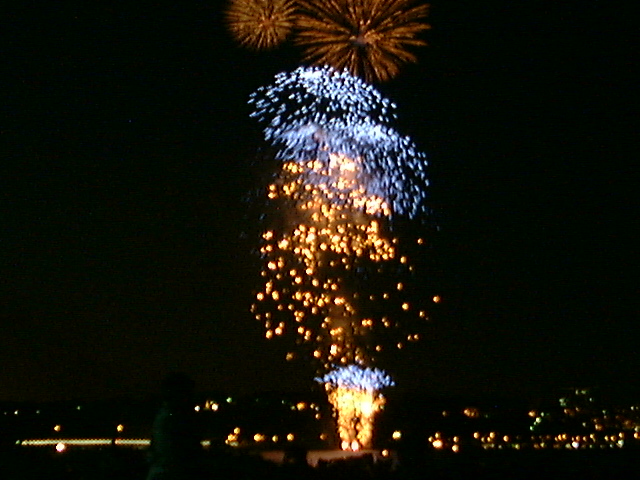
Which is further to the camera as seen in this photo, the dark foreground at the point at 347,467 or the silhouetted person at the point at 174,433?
the dark foreground at the point at 347,467

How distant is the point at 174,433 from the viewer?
9500 millimetres

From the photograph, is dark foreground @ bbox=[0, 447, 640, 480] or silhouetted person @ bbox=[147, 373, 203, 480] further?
dark foreground @ bbox=[0, 447, 640, 480]

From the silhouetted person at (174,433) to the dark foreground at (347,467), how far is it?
62.3 inches

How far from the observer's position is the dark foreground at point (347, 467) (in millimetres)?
11227

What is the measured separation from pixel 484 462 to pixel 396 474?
1.30 m

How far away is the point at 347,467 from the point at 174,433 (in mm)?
2573

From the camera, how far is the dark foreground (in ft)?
36.8

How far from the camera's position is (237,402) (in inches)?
1258

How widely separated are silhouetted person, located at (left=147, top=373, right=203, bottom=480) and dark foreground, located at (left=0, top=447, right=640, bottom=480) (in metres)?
1.58

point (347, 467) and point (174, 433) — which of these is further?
point (347, 467)

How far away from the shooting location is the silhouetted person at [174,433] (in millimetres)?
9445

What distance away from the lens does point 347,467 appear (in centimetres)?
1159

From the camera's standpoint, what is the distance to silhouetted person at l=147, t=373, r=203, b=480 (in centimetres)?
945

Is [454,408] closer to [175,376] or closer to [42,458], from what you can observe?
[42,458]
